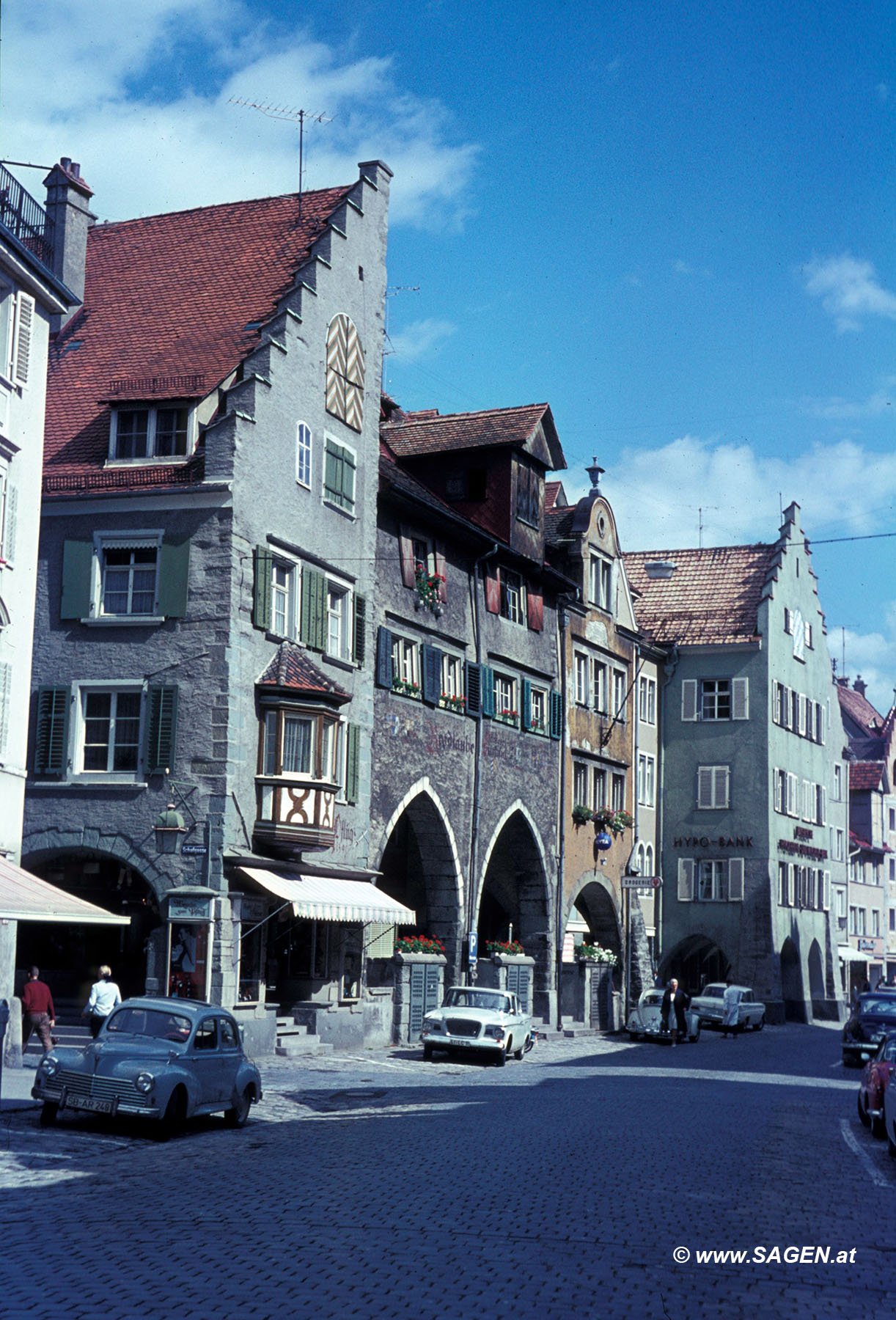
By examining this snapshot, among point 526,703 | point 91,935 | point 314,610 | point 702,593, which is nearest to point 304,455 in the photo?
point 314,610

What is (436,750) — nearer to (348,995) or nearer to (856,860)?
(348,995)

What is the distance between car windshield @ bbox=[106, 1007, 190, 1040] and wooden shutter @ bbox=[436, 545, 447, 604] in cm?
2227

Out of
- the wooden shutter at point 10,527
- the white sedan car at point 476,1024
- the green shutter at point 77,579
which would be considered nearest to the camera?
the wooden shutter at point 10,527

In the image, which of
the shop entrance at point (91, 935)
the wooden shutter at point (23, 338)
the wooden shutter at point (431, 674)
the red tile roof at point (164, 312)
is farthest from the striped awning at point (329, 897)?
the wooden shutter at point (23, 338)

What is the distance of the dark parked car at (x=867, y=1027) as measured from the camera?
126 feet

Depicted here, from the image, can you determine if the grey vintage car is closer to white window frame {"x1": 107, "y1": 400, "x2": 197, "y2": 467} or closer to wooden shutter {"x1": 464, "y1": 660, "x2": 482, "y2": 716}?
white window frame {"x1": 107, "y1": 400, "x2": 197, "y2": 467}

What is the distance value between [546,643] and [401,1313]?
133ft

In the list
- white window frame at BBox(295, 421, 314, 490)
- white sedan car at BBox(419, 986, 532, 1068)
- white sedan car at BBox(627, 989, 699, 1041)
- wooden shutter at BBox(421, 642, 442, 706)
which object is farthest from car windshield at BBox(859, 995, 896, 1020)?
white window frame at BBox(295, 421, 314, 490)

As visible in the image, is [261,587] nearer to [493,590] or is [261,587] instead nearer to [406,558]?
[406,558]

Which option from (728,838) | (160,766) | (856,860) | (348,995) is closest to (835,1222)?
(160,766)

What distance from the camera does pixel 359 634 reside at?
37.5 metres

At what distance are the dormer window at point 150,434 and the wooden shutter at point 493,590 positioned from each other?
13.1 m

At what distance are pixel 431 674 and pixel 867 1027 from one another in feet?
42.5

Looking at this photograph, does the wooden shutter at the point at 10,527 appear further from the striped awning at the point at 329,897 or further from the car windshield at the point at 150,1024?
the car windshield at the point at 150,1024
